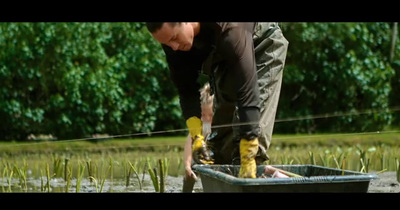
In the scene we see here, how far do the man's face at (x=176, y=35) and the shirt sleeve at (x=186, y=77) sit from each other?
1.11ft

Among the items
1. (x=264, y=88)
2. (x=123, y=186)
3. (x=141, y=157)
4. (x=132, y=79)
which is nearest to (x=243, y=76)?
(x=264, y=88)

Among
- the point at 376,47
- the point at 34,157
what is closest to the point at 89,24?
the point at 34,157

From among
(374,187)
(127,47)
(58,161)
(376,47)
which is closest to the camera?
(374,187)

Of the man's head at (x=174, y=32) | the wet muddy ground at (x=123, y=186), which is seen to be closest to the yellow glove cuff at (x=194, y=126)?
the man's head at (x=174, y=32)

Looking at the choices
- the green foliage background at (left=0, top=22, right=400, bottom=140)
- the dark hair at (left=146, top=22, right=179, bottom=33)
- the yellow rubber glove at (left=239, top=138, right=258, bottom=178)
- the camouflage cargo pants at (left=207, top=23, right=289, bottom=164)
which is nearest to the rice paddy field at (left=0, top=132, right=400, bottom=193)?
the green foliage background at (left=0, top=22, right=400, bottom=140)

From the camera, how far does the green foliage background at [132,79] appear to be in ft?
24.4

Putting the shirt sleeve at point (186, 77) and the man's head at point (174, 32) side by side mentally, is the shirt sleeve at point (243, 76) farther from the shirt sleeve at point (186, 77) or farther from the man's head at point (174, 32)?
the shirt sleeve at point (186, 77)

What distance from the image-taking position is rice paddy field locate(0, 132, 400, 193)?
13.5 ft

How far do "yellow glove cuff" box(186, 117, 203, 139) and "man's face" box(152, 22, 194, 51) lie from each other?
1.42 ft

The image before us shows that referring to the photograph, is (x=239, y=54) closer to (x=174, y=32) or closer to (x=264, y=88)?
(x=174, y=32)

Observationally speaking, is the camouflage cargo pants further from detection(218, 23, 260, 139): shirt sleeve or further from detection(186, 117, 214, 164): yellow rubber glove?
detection(218, 23, 260, 139): shirt sleeve
